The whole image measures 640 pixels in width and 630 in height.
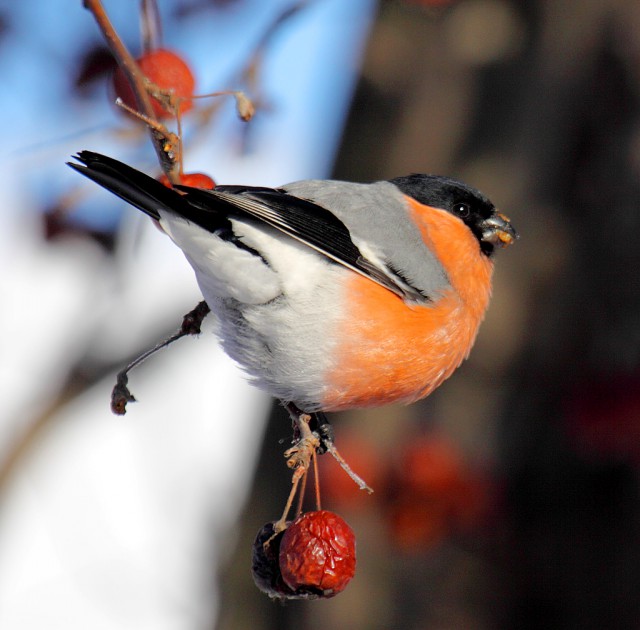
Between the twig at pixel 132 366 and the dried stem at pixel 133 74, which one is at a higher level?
the dried stem at pixel 133 74

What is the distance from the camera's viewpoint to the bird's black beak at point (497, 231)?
5.59 feet

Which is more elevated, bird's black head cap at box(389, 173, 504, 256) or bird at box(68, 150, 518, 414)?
bird's black head cap at box(389, 173, 504, 256)

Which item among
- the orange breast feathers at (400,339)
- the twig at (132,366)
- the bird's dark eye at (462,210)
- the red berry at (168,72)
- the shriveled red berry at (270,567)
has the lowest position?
the shriveled red berry at (270,567)

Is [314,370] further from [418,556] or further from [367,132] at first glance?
[367,132]

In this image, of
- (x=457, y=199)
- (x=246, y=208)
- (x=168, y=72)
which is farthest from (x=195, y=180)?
(x=457, y=199)

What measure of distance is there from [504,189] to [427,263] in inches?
77.4

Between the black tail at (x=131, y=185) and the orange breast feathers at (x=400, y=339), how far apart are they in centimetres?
35

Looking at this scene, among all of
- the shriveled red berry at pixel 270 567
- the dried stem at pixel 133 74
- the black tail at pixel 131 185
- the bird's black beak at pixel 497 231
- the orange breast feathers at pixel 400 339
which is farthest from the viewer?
the bird's black beak at pixel 497 231

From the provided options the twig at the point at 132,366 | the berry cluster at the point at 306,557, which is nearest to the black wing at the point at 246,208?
the twig at the point at 132,366

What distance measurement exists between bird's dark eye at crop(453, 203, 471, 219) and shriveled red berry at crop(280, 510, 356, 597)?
669 millimetres

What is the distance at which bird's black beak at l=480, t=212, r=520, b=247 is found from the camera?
5.59ft

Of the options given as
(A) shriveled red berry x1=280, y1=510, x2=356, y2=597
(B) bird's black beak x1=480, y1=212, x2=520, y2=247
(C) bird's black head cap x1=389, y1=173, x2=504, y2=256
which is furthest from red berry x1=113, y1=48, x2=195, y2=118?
(A) shriveled red berry x1=280, y1=510, x2=356, y2=597

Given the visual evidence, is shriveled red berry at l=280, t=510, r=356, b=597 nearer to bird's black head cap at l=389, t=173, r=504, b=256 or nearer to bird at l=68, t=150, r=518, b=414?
bird at l=68, t=150, r=518, b=414

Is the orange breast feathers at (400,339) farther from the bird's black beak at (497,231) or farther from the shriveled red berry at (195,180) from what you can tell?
the shriveled red berry at (195,180)
